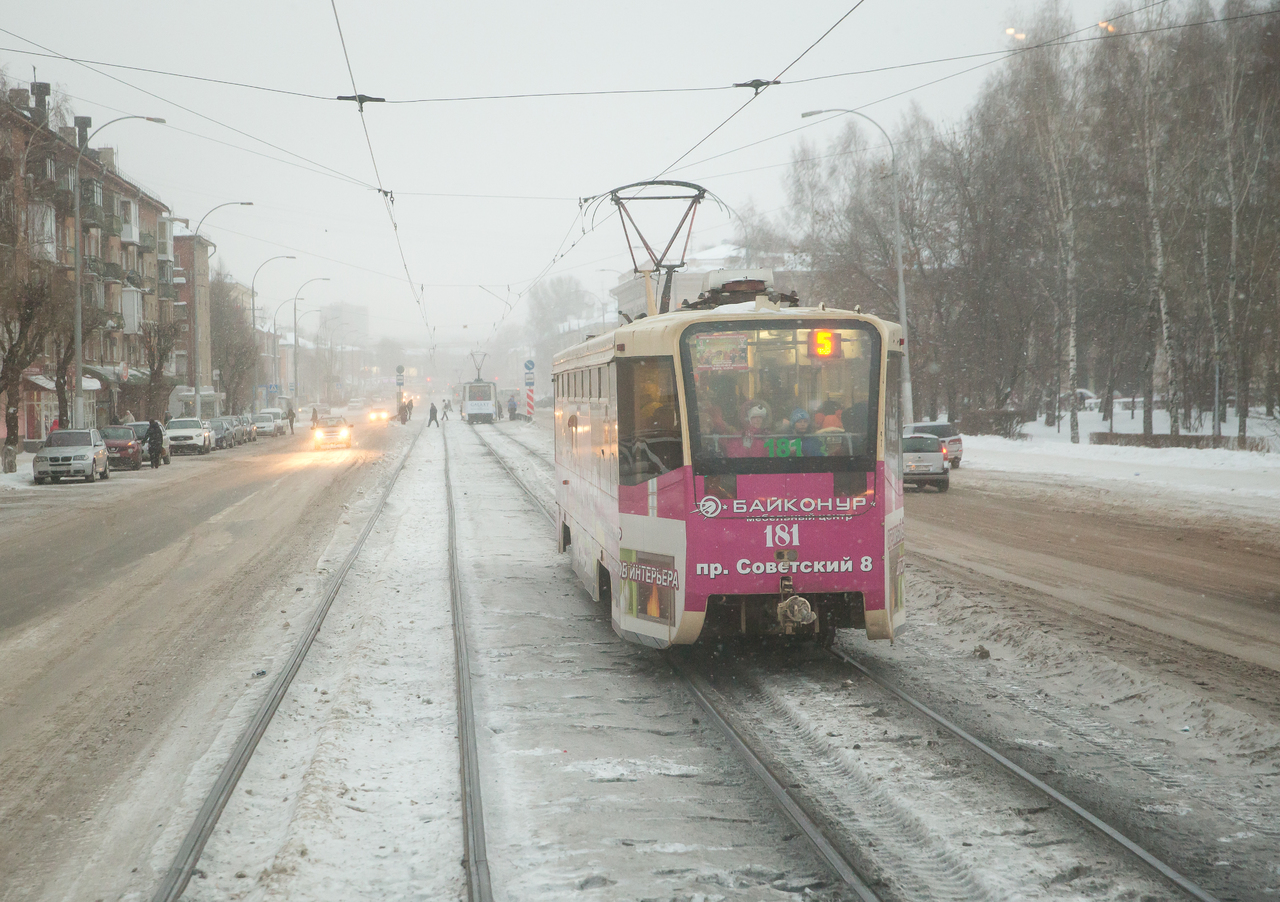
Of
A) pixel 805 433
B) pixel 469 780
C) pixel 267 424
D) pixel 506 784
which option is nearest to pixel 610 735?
pixel 506 784

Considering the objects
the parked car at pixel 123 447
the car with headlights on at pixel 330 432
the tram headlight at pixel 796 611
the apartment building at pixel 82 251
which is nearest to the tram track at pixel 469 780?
the tram headlight at pixel 796 611

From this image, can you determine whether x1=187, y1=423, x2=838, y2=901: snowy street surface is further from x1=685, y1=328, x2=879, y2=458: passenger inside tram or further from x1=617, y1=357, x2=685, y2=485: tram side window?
x1=685, y1=328, x2=879, y2=458: passenger inside tram

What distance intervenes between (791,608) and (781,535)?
517 millimetres

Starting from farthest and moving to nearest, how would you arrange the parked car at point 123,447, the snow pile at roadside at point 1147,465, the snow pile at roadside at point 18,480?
the parked car at point 123,447 < the snow pile at roadside at point 18,480 < the snow pile at roadside at point 1147,465

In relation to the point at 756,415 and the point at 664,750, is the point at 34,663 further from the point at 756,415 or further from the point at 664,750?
the point at 756,415

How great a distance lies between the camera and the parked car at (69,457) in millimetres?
29906

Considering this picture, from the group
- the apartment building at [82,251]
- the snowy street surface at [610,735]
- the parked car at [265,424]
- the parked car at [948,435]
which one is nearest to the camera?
the snowy street surface at [610,735]

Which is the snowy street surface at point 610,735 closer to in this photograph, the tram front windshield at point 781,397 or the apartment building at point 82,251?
the tram front windshield at point 781,397

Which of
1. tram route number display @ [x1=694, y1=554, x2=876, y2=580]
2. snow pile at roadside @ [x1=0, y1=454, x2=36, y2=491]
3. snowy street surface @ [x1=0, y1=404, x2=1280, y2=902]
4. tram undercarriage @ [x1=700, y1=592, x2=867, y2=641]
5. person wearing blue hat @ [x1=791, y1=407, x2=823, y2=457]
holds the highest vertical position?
person wearing blue hat @ [x1=791, y1=407, x2=823, y2=457]

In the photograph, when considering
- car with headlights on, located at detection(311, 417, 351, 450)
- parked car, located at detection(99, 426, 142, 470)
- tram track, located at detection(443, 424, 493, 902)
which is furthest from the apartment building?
tram track, located at detection(443, 424, 493, 902)

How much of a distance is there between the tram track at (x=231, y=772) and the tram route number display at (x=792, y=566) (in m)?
3.07

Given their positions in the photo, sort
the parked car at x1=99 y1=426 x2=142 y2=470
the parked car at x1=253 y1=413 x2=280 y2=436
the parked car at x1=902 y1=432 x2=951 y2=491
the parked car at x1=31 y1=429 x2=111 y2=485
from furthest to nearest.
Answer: the parked car at x1=253 y1=413 x2=280 y2=436
the parked car at x1=99 y1=426 x2=142 y2=470
the parked car at x1=31 y1=429 x2=111 y2=485
the parked car at x1=902 y1=432 x2=951 y2=491

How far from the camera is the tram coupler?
779 cm

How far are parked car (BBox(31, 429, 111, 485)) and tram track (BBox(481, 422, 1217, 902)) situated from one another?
2630 cm
